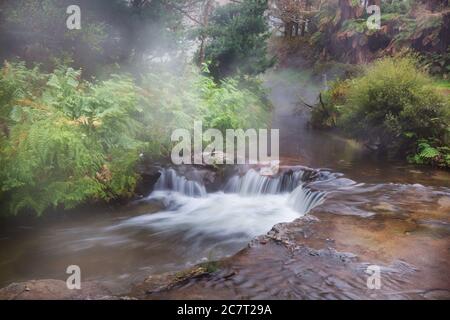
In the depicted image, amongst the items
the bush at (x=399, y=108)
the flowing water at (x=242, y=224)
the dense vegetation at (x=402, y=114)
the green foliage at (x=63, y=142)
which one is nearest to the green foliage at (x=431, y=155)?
the dense vegetation at (x=402, y=114)

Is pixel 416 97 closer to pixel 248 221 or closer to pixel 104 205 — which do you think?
pixel 248 221

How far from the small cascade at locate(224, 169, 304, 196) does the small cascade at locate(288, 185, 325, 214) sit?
0.56 meters

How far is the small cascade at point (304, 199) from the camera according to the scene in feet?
26.8

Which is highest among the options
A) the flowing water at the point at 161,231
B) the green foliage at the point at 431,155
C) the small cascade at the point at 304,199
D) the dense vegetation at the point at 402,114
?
the dense vegetation at the point at 402,114

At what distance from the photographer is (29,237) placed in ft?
23.9

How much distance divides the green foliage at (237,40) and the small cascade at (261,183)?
8356 mm

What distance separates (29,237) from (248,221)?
4.40 m

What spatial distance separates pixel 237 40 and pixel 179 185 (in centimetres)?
934

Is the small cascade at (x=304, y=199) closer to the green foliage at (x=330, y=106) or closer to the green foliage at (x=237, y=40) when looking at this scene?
the green foliage at (x=330, y=106)

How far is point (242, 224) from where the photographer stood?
26.5 ft

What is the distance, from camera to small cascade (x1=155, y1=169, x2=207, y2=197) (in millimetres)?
9820

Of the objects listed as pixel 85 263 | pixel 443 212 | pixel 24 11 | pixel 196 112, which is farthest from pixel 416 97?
pixel 24 11

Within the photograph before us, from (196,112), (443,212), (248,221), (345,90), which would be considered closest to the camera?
(443,212)

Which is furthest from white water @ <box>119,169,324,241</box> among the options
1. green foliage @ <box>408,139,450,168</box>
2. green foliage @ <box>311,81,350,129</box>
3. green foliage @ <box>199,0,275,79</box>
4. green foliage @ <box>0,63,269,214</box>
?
green foliage @ <box>199,0,275,79</box>
